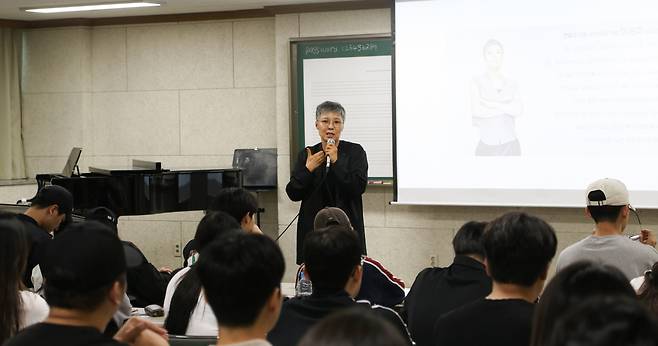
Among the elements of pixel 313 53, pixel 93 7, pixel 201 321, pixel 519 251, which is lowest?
Answer: pixel 201 321

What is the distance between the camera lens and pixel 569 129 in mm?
6426

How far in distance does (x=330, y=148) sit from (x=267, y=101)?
8.01 ft

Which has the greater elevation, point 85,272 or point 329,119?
point 329,119

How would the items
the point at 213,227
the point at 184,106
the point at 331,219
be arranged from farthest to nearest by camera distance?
the point at 184,106
the point at 331,219
the point at 213,227

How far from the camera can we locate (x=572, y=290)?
5.41 feet

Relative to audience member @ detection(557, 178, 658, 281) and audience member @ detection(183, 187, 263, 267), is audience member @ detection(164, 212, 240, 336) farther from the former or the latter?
audience member @ detection(557, 178, 658, 281)

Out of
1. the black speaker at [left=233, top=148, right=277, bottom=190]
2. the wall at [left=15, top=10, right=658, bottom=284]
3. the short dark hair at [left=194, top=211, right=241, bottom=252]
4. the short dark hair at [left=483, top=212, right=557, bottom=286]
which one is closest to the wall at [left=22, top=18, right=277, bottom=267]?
the wall at [left=15, top=10, right=658, bottom=284]

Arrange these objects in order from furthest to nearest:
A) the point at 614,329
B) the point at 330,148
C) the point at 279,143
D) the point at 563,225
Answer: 1. the point at 279,143
2. the point at 563,225
3. the point at 330,148
4. the point at 614,329

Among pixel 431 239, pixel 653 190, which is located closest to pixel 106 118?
pixel 431 239

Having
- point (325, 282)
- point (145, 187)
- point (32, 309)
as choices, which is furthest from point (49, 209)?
point (325, 282)

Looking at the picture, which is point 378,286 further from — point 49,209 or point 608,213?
point 49,209

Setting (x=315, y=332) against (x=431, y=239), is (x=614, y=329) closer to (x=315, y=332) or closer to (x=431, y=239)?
(x=315, y=332)

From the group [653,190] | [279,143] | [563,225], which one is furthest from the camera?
[279,143]

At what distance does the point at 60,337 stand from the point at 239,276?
0.40 meters
